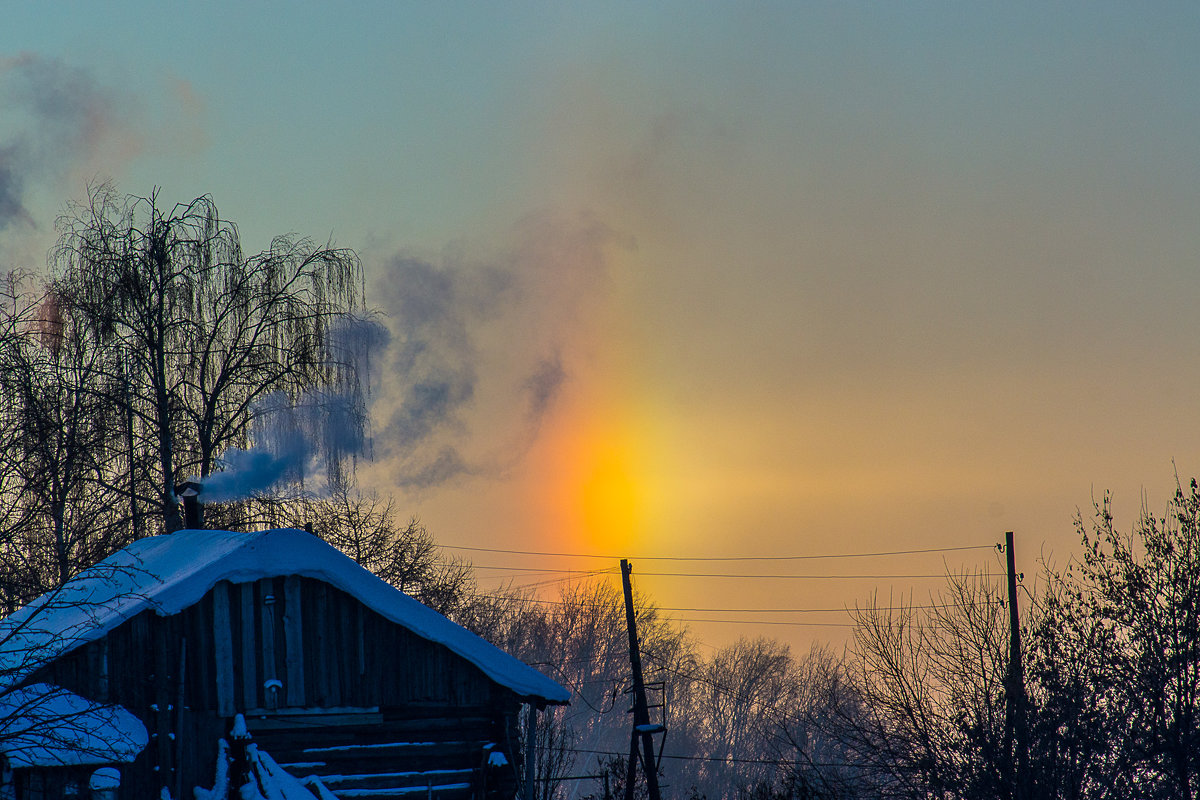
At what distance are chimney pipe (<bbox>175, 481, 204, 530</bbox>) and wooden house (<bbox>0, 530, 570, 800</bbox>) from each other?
3.00 meters

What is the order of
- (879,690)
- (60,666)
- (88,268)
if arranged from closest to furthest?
(60,666) < (879,690) < (88,268)

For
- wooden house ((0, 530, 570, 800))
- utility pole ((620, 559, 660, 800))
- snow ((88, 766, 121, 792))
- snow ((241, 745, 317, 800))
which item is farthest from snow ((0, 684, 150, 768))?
utility pole ((620, 559, 660, 800))

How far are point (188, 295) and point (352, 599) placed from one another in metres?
8.78

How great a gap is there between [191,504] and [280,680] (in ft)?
19.2

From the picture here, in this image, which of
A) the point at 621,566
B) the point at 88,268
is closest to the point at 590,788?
the point at 621,566

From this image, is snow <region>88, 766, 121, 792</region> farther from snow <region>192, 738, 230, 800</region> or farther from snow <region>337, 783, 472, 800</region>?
snow <region>337, 783, 472, 800</region>

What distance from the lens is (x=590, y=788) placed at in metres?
78.8

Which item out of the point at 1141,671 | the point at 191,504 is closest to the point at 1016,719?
the point at 1141,671

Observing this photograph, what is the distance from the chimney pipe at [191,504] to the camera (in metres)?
21.7

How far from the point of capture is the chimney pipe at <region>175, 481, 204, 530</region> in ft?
71.1

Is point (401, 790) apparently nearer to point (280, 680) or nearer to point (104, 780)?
point (280, 680)

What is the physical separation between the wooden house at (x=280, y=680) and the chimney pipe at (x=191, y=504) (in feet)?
9.86

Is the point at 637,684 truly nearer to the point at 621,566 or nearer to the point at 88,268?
the point at 621,566

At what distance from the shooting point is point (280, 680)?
17016 millimetres
